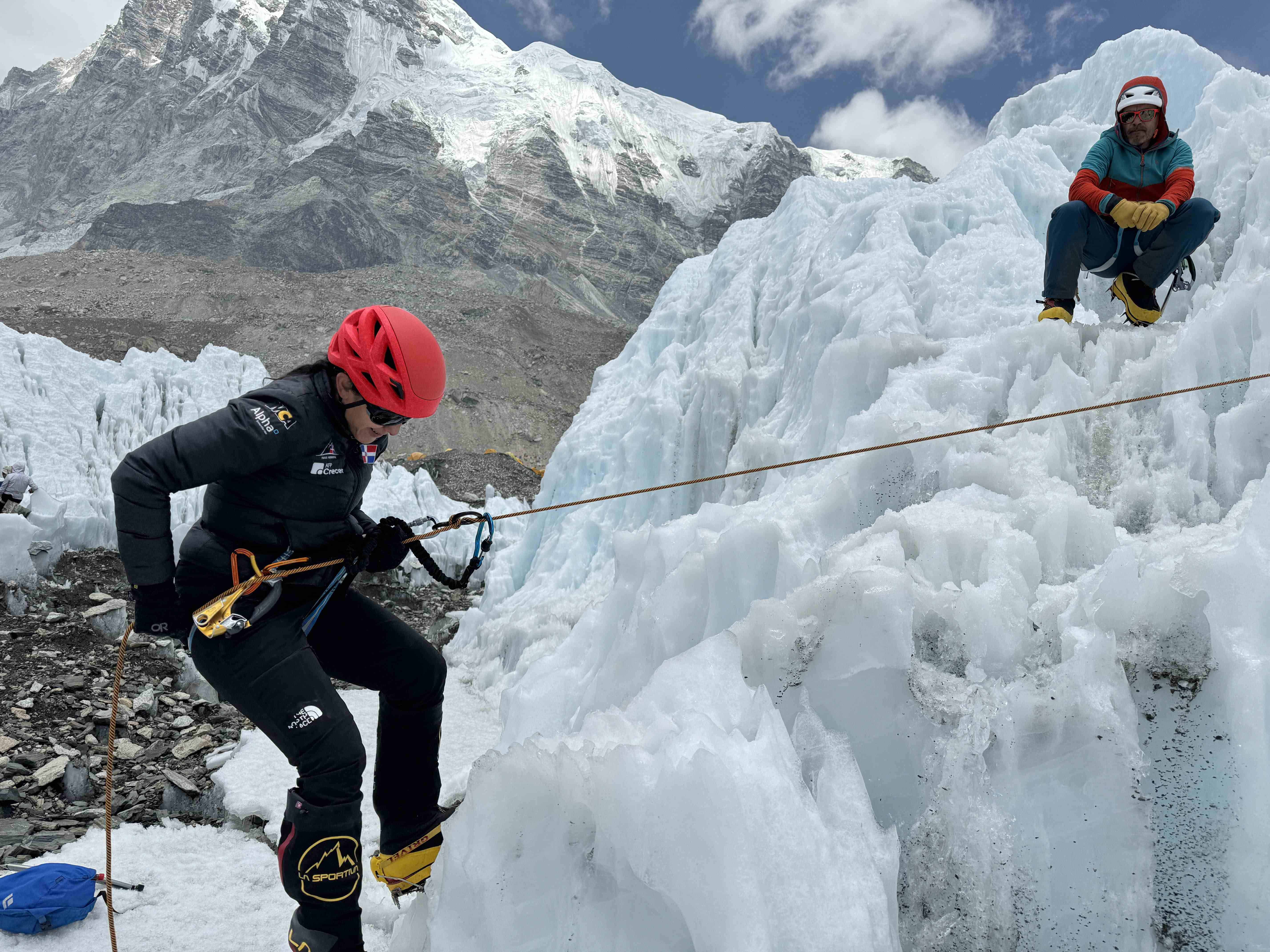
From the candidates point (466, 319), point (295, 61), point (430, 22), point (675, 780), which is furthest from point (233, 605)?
point (430, 22)

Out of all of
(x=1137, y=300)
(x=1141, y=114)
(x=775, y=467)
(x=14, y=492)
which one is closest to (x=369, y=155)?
(x=14, y=492)

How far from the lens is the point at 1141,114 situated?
Answer: 13.4ft

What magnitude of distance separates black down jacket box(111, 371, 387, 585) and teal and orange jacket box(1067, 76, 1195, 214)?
3.88m

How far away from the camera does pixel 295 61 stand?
84.8 meters

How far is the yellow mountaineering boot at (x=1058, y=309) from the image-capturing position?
4164mm

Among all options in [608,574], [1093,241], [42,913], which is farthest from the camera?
[608,574]

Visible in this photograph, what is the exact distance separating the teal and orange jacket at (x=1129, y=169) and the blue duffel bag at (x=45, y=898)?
5717mm

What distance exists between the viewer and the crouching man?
398 centimetres

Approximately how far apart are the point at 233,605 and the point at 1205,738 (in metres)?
2.72

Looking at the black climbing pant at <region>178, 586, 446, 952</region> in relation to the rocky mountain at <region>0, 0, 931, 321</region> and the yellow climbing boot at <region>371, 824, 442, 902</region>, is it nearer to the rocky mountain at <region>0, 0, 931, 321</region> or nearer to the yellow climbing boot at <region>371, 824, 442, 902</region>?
the yellow climbing boot at <region>371, 824, 442, 902</region>

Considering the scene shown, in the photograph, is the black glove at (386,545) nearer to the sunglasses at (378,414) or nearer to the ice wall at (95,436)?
the sunglasses at (378,414)

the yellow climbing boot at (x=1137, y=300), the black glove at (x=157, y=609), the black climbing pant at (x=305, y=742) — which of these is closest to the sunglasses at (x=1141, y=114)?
the yellow climbing boot at (x=1137, y=300)

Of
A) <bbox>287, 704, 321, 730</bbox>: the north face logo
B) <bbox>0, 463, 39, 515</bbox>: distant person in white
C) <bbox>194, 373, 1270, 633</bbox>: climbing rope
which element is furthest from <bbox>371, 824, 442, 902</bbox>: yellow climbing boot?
<bbox>0, 463, 39, 515</bbox>: distant person in white

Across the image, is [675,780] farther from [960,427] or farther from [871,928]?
[960,427]
